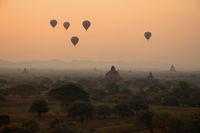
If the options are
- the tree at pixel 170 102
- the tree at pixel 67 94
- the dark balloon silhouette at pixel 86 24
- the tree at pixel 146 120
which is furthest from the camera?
the dark balloon silhouette at pixel 86 24

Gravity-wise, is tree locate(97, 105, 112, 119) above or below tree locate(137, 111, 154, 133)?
above

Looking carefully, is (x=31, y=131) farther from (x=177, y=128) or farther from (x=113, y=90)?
(x=113, y=90)

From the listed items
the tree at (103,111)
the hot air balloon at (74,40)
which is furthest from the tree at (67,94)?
the hot air balloon at (74,40)

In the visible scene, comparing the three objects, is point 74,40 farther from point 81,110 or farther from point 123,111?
point 81,110

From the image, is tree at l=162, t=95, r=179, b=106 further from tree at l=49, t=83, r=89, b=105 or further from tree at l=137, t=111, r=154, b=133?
tree at l=137, t=111, r=154, b=133

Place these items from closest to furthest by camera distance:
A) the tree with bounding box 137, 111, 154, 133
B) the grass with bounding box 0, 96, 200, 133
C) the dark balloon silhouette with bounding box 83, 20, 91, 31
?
the tree with bounding box 137, 111, 154, 133 < the grass with bounding box 0, 96, 200, 133 < the dark balloon silhouette with bounding box 83, 20, 91, 31

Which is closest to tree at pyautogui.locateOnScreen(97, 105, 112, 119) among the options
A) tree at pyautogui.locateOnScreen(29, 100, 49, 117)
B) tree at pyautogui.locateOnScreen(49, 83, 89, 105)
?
tree at pyautogui.locateOnScreen(49, 83, 89, 105)

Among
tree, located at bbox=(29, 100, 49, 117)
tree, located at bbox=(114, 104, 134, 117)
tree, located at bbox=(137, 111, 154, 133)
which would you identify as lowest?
tree, located at bbox=(137, 111, 154, 133)

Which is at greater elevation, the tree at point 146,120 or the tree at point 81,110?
the tree at point 81,110

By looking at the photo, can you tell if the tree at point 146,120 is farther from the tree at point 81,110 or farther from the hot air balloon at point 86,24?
the hot air balloon at point 86,24

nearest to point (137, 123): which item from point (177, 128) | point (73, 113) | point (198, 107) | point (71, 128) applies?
point (177, 128)
